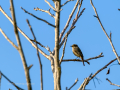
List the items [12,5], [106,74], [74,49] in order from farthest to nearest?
[74,49] → [106,74] → [12,5]

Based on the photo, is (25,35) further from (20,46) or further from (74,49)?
(74,49)

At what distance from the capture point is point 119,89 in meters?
3.01

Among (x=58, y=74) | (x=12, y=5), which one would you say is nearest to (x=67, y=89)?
(x=58, y=74)

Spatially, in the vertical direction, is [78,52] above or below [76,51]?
below

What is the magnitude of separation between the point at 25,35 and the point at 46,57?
1.89 ft

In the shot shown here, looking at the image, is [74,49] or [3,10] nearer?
[3,10]

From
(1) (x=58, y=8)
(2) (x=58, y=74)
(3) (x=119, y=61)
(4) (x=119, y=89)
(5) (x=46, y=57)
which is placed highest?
(1) (x=58, y=8)

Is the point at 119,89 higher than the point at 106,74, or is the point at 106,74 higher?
the point at 106,74

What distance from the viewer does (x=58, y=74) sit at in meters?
2.59

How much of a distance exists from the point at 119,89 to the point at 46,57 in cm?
142

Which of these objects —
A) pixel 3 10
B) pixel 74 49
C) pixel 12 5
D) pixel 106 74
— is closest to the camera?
pixel 12 5

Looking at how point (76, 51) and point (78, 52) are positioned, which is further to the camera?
point (76, 51)

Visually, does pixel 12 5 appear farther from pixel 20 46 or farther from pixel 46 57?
pixel 46 57

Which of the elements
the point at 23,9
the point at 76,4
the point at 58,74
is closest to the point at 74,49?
the point at 76,4
